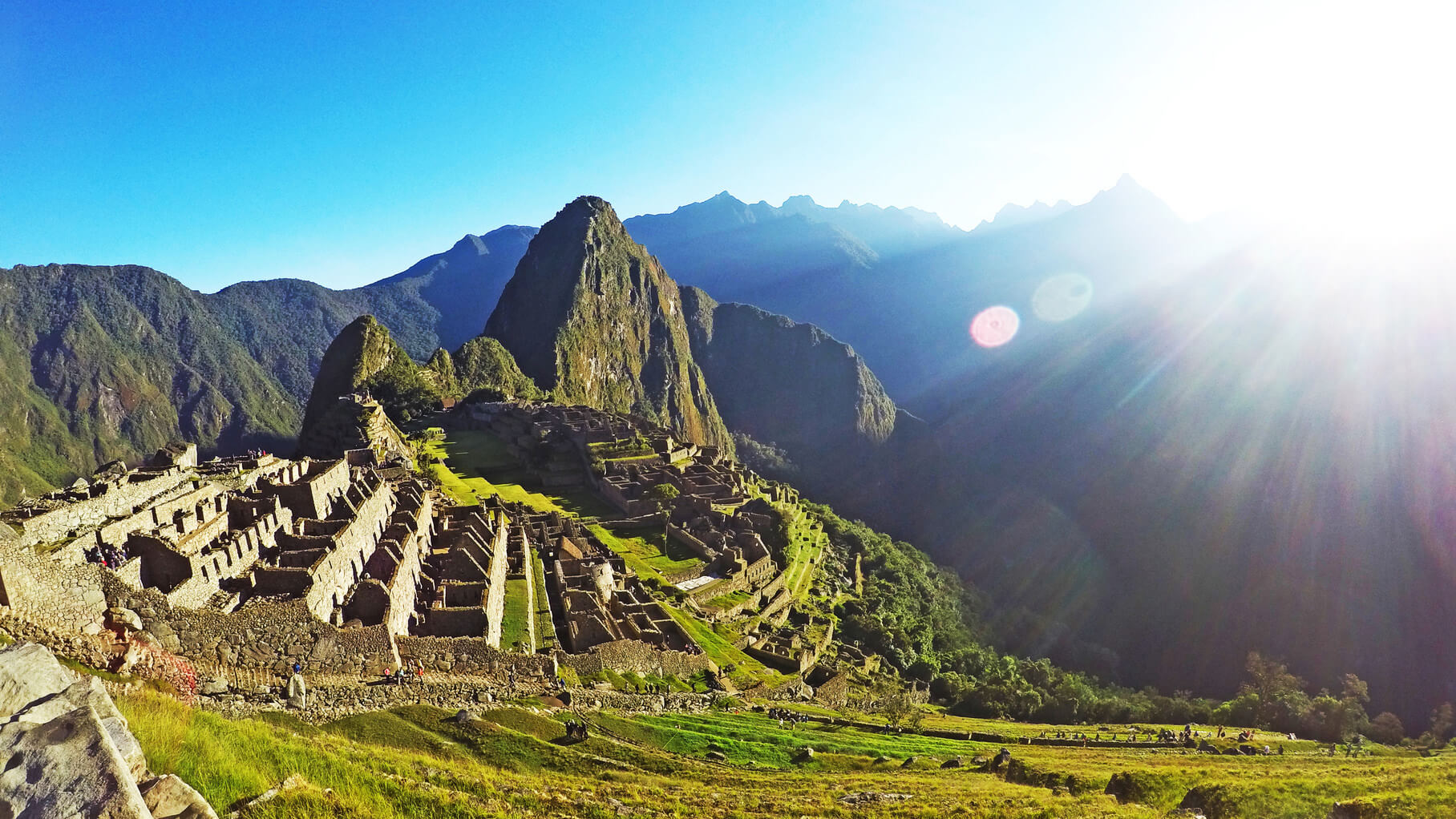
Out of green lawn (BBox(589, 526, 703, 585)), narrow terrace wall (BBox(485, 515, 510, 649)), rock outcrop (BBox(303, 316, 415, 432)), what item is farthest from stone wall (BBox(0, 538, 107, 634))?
rock outcrop (BBox(303, 316, 415, 432))

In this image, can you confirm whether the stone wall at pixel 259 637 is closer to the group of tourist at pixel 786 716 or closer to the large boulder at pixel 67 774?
the large boulder at pixel 67 774

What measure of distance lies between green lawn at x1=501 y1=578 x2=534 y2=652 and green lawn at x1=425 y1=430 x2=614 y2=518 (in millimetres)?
15524

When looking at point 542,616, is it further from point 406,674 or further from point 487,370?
point 487,370

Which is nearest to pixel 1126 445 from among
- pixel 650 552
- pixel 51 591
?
pixel 650 552

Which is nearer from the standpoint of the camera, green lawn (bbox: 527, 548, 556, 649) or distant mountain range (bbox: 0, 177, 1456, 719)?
green lawn (bbox: 527, 548, 556, 649)

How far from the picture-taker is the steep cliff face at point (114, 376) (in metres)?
111

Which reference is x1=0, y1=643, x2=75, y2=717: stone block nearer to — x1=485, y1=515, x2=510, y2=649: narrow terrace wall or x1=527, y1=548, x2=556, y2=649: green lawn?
x1=485, y1=515, x2=510, y2=649: narrow terrace wall

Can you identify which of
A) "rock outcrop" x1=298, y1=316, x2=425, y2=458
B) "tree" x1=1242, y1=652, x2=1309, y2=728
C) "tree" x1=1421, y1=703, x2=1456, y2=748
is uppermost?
"rock outcrop" x1=298, y1=316, x2=425, y2=458

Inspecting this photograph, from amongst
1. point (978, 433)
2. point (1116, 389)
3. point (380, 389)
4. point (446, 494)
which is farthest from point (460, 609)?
point (1116, 389)

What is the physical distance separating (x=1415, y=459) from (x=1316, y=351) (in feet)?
150

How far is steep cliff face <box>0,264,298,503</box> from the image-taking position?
364 ft

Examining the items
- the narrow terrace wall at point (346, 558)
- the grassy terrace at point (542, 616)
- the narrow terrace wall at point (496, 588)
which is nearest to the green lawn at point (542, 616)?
the grassy terrace at point (542, 616)

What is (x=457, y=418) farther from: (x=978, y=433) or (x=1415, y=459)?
(x=1415, y=459)

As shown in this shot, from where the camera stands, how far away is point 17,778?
5117mm
